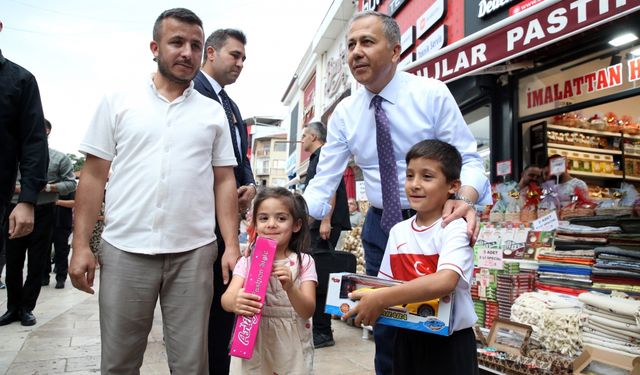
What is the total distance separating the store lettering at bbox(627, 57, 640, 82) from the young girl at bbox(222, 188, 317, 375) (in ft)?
13.5

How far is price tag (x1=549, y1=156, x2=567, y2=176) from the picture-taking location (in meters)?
5.07

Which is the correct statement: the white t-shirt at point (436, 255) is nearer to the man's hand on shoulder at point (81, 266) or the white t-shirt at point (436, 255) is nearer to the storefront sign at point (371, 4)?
the man's hand on shoulder at point (81, 266)

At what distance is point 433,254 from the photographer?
5.77ft

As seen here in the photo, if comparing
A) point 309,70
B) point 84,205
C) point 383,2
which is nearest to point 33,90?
point 84,205

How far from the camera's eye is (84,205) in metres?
2.00

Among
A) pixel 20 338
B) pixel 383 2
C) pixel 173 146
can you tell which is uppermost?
pixel 383 2

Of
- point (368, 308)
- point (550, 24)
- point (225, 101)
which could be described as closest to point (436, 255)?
point (368, 308)

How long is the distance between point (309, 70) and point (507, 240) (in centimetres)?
2014

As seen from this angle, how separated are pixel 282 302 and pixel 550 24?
3.02 meters

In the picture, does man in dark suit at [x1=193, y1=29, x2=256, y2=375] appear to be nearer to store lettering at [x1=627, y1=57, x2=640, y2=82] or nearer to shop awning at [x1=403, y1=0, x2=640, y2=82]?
shop awning at [x1=403, y1=0, x2=640, y2=82]

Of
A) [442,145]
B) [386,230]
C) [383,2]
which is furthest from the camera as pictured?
[383,2]

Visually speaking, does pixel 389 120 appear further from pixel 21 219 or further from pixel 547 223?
pixel 547 223

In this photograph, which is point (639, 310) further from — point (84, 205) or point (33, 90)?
point (33, 90)

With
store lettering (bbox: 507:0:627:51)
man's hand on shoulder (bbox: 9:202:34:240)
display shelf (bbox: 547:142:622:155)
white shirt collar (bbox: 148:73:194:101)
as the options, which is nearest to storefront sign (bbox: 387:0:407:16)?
display shelf (bbox: 547:142:622:155)
